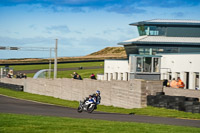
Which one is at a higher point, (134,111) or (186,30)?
(186,30)

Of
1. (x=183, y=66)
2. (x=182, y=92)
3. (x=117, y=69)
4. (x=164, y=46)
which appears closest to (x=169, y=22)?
(x=164, y=46)

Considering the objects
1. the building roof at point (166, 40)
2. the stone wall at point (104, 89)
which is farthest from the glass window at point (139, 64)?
the building roof at point (166, 40)

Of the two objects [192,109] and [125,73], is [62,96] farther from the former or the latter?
[192,109]

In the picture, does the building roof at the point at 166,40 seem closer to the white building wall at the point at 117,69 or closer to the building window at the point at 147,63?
the white building wall at the point at 117,69

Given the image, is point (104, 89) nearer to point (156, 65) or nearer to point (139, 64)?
point (139, 64)

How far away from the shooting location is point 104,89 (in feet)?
119

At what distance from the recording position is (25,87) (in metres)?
56.2

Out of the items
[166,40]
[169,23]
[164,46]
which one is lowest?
[164,46]

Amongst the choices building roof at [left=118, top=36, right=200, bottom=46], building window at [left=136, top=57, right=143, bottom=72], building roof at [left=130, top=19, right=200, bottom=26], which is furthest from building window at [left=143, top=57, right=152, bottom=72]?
building roof at [left=130, top=19, right=200, bottom=26]

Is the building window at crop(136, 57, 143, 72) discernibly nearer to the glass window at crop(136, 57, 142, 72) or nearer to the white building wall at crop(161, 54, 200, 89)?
the glass window at crop(136, 57, 142, 72)

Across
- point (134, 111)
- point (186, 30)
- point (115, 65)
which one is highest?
point (186, 30)

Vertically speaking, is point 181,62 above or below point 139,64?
above

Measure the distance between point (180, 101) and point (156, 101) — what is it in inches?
101

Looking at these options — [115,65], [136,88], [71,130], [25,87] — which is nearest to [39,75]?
[25,87]
